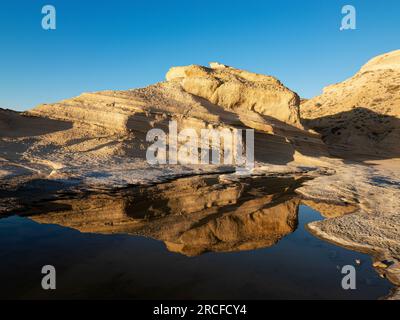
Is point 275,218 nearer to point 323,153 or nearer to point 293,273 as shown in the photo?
point 293,273

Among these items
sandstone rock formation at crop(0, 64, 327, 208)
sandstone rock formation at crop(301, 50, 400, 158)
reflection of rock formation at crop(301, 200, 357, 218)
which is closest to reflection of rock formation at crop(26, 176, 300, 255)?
reflection of rock formation at crop(301, 200, 357, 218)

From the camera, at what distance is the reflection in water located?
5.17 meters

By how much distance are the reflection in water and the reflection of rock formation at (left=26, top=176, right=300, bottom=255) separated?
0.03 meters

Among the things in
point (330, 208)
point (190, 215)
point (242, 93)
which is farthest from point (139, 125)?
point (330, 208)

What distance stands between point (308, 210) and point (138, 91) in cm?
1715

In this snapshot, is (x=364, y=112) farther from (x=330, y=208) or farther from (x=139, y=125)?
(x=330, y=208)

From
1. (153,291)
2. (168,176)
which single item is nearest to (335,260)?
(153,291)

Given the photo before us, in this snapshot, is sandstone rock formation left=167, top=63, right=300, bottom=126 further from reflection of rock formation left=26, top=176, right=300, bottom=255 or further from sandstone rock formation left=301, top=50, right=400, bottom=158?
reflection of rock formation left=26, top=176, right=300, bottom=255

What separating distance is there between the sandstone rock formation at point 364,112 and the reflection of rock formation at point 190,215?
22.4 metres

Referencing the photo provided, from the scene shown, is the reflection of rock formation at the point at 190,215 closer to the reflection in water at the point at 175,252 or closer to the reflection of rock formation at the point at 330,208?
the reflection in water at the point at 175,252

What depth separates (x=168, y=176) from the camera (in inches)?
588

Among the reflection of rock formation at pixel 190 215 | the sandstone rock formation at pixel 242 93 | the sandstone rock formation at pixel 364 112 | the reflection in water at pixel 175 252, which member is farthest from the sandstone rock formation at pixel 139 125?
the sandstone rock formation at pixel 364 112

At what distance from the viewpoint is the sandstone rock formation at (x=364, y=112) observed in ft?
115

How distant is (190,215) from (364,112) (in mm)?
38148
